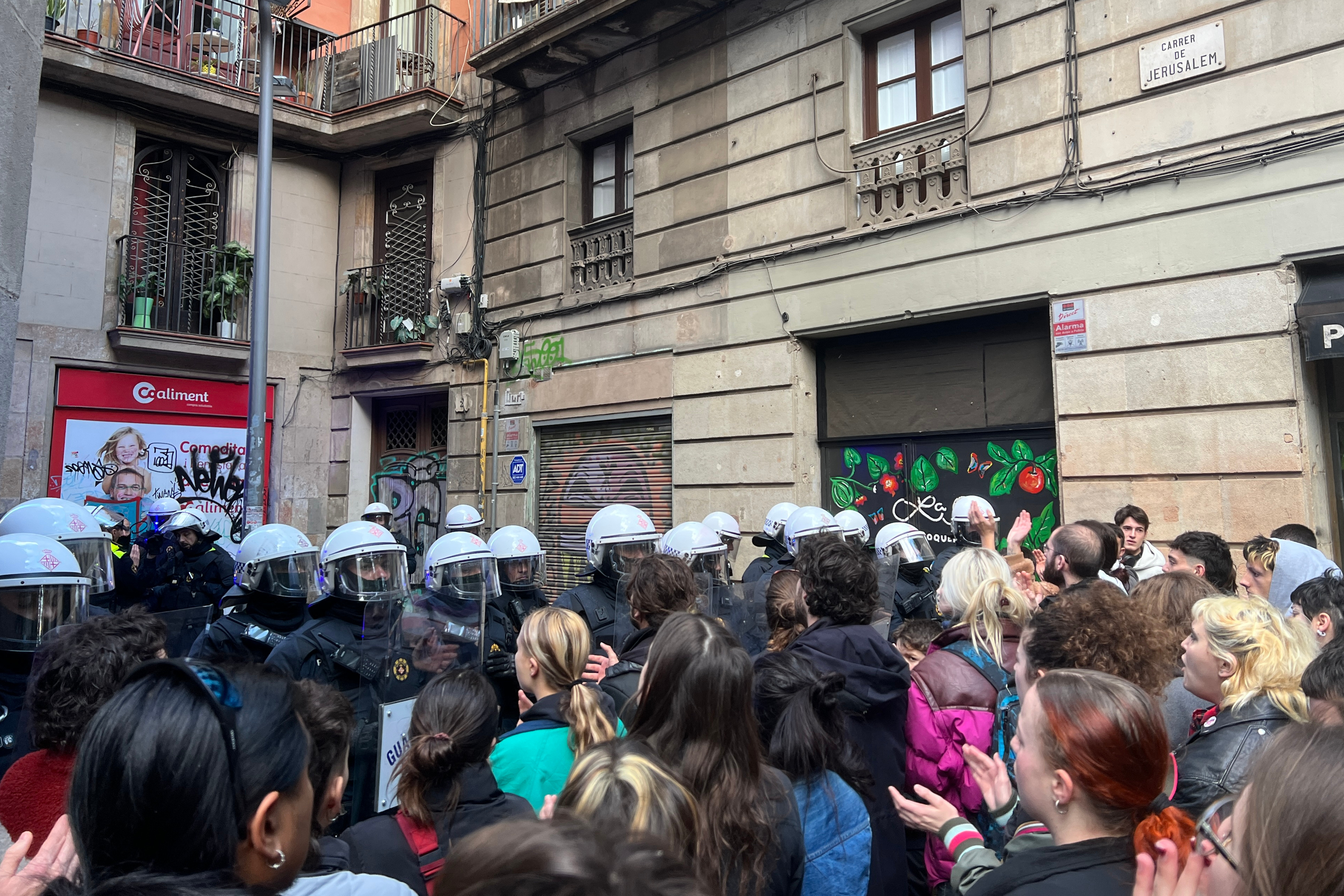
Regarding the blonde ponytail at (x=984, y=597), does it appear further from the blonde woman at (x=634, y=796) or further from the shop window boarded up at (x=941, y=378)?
the shop window boarded up at (x=941, y=378)

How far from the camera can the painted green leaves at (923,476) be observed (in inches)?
361

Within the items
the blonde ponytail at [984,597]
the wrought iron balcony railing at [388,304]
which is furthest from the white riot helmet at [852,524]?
the wrought iron balcony railing at [388,304]

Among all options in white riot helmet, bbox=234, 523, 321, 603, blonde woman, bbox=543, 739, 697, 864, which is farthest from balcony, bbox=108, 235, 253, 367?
blonde woman, bbox=543, 739, 697, 864

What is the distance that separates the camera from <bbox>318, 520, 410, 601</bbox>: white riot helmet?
4.15 metres

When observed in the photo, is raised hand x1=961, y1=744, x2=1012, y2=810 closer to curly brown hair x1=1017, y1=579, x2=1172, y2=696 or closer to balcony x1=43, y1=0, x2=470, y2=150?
curly brown hair x1=1017, y1=579, x2=1172, y2=696

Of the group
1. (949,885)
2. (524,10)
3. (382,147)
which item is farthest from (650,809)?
(382,147)

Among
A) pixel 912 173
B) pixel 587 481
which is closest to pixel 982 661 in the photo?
pixel 912 173

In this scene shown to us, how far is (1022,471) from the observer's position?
8.54m

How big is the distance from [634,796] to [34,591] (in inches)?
129

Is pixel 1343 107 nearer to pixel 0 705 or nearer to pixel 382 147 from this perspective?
pixel 0 705

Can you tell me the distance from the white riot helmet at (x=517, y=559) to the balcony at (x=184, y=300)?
10.1 m

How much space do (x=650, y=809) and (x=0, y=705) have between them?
9.94 feet

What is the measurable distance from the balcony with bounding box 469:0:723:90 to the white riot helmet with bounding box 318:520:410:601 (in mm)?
8722

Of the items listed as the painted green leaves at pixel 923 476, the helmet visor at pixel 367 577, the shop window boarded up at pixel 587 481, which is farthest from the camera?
the shop window boarded up at pixel 587 481
